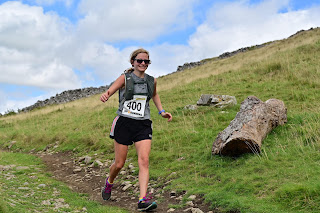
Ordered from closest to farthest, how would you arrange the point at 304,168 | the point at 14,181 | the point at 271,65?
the point at 304,168, the point at 14,181, the point at 271,65

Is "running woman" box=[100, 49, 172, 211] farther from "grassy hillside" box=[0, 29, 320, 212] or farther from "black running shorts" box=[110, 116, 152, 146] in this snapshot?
"grassy hillside" box=[0, 29, 320, 212]

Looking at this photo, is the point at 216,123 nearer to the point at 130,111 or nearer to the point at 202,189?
the point at 202,189

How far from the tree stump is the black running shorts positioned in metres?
2.13

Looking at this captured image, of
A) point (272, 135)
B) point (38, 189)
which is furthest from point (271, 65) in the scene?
point (38, 189)

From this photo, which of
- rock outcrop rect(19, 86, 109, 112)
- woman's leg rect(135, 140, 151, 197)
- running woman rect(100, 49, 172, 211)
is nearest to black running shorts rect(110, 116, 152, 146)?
running woman rect(100, 49, 172, 211)

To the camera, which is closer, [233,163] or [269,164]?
[269,164]

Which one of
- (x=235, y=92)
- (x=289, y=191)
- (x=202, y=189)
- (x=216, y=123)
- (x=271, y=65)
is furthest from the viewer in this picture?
(x=271, y=65)

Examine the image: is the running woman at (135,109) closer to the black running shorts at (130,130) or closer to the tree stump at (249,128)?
the black running shorts at (130,130)

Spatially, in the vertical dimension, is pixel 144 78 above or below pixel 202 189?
above

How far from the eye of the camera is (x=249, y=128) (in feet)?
22.7

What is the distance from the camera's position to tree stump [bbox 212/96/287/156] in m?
6.59

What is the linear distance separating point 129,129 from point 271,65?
15253 mm

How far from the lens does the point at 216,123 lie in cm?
993

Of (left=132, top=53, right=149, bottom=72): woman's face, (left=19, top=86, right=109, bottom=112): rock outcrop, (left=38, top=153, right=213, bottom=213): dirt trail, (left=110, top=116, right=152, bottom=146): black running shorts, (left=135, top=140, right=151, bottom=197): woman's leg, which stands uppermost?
(left=19, top=86, right=109, bottom=112): rock outcrop
